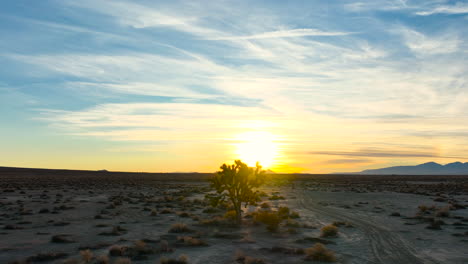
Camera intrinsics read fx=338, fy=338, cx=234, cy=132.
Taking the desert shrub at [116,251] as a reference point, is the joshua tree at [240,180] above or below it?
above

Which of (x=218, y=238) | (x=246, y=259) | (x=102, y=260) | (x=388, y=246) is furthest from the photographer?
(x=218, y=238)

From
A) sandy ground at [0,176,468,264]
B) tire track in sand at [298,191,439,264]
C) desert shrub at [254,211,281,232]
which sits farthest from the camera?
desert shrub at [254,211,281,232]

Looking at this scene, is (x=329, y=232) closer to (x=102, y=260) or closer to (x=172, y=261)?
(x=172, y=261)

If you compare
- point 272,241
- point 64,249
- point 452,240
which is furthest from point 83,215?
point 452,240

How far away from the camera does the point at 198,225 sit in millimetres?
21156

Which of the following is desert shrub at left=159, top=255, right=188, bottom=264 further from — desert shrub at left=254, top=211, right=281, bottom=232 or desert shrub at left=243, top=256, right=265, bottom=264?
desert shrub at left=254, top=211, right=281, bottom=232

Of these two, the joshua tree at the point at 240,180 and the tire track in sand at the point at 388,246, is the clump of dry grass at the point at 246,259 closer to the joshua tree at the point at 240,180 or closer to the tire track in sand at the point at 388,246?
the tire track in sand at the point at 388,246

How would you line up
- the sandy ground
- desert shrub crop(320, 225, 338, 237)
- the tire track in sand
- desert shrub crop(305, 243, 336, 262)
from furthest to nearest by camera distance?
desert shrub crop(320, 225, 338, 237)
the sandy ground
the tire track in sand
desert shrub crop(305, 243, 336, 262)

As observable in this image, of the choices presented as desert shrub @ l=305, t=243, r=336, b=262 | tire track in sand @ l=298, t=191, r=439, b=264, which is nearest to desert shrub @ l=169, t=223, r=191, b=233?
desert shrub @ l=305, t=243, r=336, b=262

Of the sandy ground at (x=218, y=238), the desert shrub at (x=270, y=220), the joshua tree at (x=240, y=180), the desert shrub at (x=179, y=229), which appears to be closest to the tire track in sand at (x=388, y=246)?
the sandy ground at (x=218, y=238)

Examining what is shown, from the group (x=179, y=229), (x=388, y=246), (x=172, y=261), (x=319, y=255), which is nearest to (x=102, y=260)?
(x=172, y=261)

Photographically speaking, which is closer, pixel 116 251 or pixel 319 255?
pixel 319 255

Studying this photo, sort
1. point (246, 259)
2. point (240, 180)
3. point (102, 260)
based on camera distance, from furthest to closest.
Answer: point (240, 180) < point (246, 259) < point (102, 260)

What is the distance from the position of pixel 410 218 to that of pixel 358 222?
4991mm
